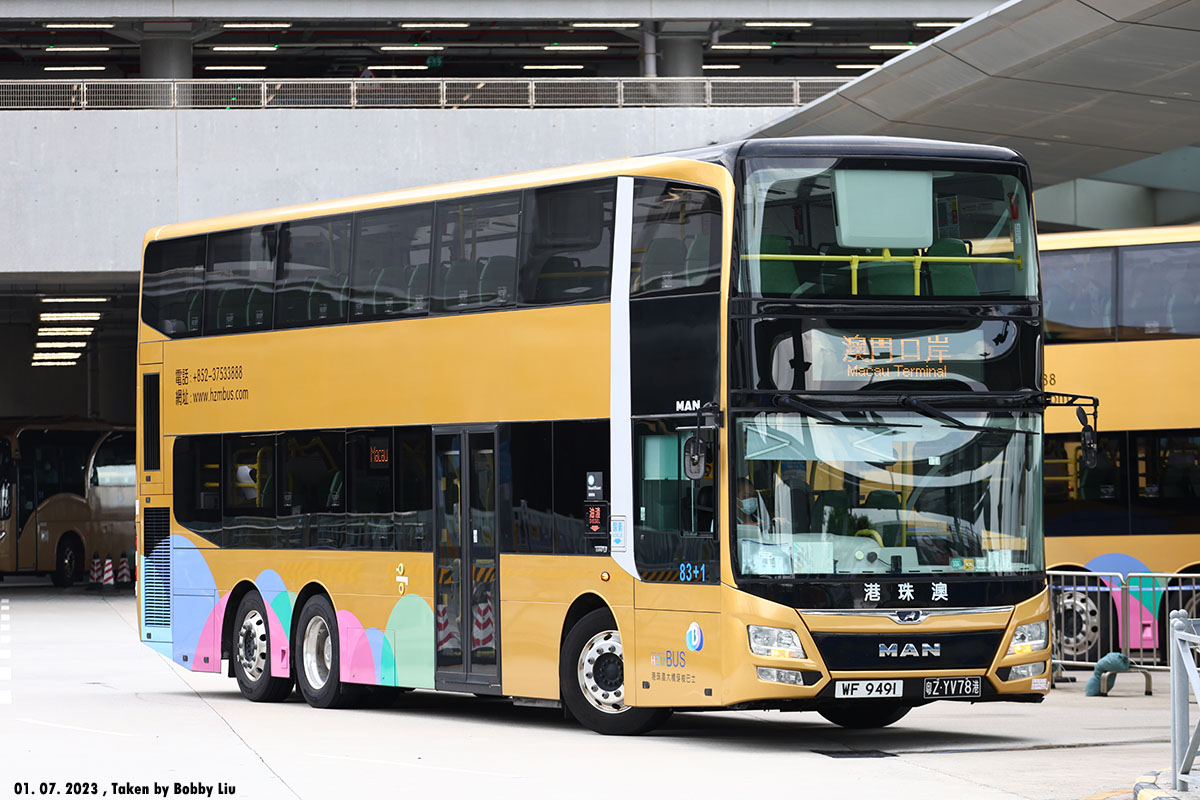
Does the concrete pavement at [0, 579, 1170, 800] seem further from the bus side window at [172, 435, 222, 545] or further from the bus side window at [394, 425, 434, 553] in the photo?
the bus side window at [172, 435, 222, 545]

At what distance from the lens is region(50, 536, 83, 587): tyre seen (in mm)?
40750

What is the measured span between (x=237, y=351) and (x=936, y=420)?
7.35 meters

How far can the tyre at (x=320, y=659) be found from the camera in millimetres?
16359

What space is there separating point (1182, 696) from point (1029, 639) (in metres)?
2.93

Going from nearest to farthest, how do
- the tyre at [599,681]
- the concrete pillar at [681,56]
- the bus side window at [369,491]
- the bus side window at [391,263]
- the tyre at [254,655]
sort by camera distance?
the tyre at [599,681]
the bus side window at [391,263]
the bus side window at [369,491]
the tyre at [254,655]
the concrete pillar at [681,56]

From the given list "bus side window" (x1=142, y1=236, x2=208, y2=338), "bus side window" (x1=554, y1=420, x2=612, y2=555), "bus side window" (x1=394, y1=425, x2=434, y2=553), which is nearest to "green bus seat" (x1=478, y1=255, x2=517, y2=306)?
"bus side window" (x1=554, y1=420, x2=612, y2=555)

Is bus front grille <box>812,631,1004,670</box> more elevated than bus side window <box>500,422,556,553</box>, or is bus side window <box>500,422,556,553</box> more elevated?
bus side window <box>500,422,556,553</box>

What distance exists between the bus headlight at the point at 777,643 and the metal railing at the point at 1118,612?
22.7 ft

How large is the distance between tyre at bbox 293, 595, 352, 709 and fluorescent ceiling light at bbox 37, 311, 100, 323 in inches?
1124

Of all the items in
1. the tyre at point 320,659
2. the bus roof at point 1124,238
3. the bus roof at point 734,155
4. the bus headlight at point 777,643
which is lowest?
the tyre at point 320,659

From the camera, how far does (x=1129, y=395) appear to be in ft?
68.6

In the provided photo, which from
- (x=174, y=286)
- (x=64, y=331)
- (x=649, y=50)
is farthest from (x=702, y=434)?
(x=64, y=331)

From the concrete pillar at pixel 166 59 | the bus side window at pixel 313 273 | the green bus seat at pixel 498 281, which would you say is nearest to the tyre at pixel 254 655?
the bus side window at pixel 313 273

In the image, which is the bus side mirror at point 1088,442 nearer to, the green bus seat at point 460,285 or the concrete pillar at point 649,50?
the green bus seat at point 460,285
